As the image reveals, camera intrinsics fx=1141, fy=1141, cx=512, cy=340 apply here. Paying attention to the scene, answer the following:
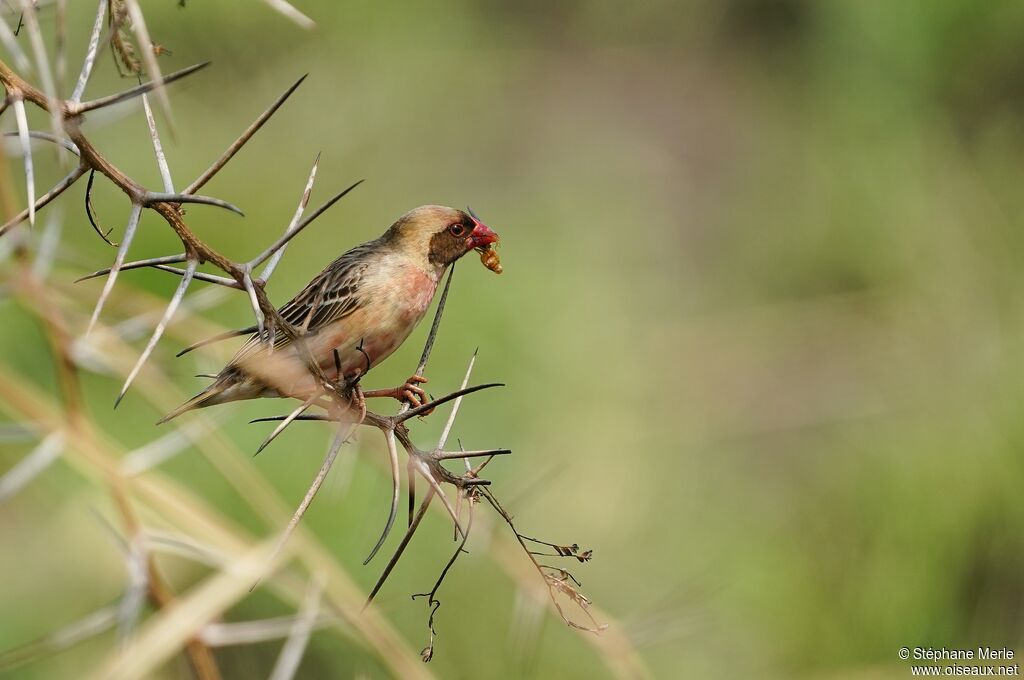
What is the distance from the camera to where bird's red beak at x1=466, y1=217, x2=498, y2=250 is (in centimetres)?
252

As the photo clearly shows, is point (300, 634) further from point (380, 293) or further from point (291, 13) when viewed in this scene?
point (291, 13)

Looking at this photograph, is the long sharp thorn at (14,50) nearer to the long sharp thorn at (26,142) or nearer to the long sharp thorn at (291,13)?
the long sharp thorn at (26,142)

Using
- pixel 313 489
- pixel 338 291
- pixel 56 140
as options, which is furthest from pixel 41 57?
pixel 338 291

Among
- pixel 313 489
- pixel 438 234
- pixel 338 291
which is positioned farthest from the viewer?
pixel 338 291

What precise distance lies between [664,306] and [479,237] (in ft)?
33.4

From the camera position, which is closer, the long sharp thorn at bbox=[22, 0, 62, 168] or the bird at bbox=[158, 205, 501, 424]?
the long sharp thorn at bbox=[22, 0, 62, 168]

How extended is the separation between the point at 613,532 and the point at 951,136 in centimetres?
668

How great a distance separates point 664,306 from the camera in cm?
1257

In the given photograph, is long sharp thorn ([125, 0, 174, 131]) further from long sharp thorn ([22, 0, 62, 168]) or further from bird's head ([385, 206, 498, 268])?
bird's head ([385, 206, 498, 268])

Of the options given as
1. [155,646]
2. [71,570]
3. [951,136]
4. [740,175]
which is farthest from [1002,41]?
[155,646]

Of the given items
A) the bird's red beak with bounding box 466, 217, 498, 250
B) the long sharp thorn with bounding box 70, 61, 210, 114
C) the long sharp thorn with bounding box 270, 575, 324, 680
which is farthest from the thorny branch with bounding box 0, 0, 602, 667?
the long sharp thorn with bounding box 270, 575, 324, 680

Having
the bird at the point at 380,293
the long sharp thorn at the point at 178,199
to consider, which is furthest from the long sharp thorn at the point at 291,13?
the bird at the point at 380,293

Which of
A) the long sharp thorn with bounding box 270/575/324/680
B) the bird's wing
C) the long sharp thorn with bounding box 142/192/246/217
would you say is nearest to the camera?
the long sharp thorn with bounding box 142/192/246/217

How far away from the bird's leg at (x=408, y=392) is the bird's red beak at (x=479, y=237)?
1.21 ft
